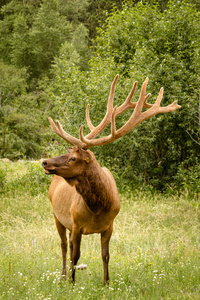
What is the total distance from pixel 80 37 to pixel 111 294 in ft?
119

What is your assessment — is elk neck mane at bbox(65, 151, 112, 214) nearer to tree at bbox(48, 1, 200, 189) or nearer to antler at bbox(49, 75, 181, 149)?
antler at bbox(49, 75, 181, 149)

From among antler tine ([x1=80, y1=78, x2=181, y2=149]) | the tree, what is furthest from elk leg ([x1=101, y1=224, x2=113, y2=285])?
the tree

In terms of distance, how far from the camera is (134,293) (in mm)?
3730

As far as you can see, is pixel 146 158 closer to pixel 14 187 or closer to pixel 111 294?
pixel 14 187

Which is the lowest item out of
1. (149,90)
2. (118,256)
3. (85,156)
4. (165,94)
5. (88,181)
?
(118,256)

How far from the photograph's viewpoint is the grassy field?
12.4 feet

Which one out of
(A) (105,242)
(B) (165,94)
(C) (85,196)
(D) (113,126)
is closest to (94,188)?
(C) (85,196)

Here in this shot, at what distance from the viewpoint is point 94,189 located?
3406 millimetres

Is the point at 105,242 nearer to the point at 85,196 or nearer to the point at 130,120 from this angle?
the point at 85,196

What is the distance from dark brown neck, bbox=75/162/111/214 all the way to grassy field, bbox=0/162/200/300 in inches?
33.0

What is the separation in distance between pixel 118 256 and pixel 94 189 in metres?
1.99

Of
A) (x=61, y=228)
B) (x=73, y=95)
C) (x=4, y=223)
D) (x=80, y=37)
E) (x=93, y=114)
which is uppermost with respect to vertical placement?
(x=80, y=37)

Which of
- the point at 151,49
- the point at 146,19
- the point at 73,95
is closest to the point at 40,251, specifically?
the point at 73,95

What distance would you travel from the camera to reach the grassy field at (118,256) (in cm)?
377
